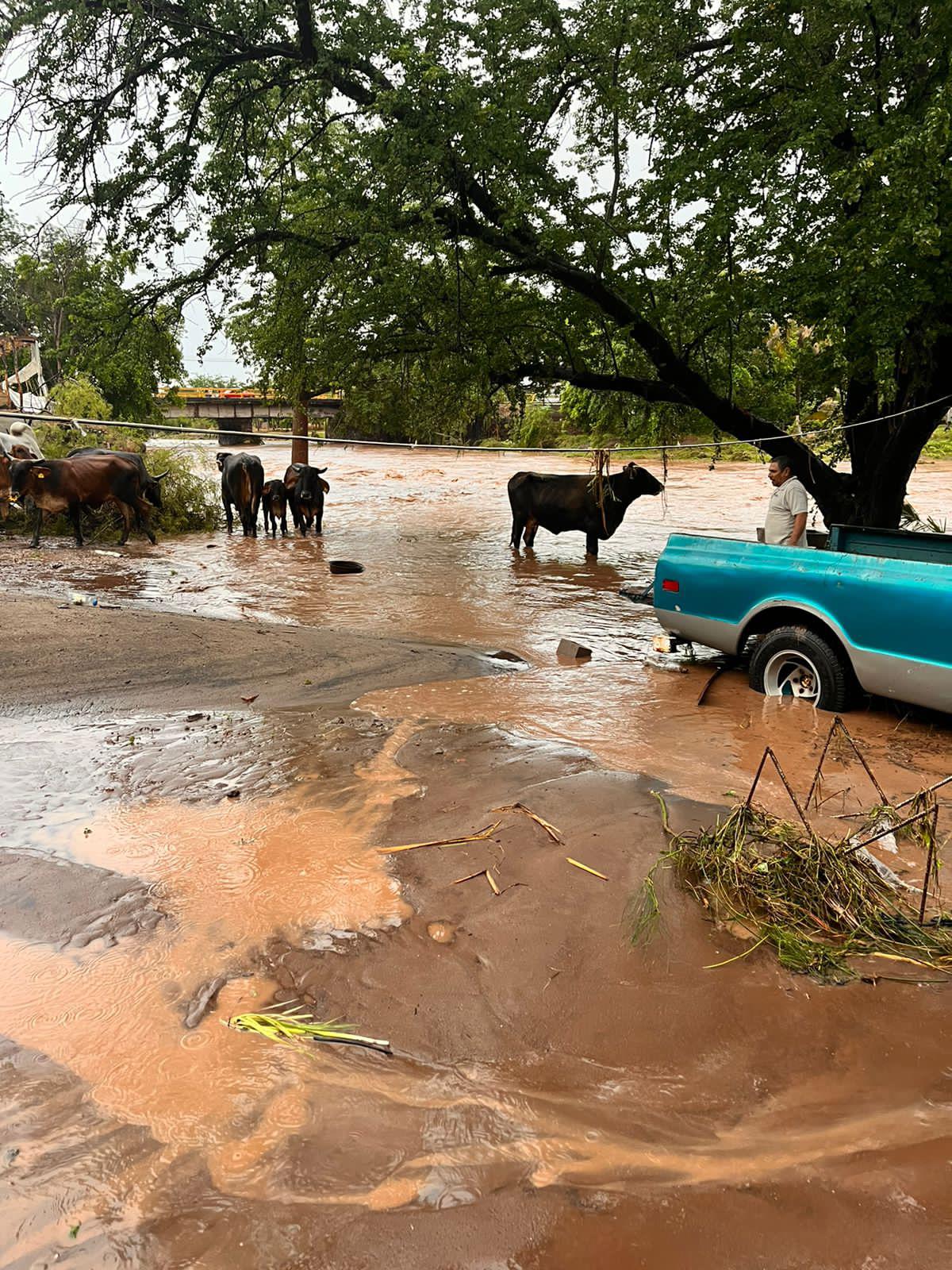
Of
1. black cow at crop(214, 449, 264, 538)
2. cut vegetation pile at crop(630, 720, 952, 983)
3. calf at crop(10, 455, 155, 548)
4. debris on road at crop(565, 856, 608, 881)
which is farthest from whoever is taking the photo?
black cow at crop(214, 449, 264, 538)

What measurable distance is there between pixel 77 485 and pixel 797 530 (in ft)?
40.9

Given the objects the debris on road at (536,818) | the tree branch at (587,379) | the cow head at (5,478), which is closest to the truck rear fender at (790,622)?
the debris on road at (536,818)

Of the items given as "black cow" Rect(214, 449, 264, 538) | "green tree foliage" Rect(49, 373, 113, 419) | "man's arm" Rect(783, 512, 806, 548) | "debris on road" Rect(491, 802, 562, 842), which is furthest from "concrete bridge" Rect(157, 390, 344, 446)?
"debris on road" Rect(491, 802, 562, 842)

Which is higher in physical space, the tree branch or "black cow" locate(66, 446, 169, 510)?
the tree branch

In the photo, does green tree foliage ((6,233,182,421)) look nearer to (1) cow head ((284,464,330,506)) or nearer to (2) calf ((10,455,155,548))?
(2) calf ((10,455,155,548))

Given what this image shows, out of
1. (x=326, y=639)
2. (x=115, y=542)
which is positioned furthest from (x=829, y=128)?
(x=115, y=542)

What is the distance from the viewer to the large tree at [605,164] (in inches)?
371

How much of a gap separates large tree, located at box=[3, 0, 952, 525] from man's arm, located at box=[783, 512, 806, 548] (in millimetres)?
2445

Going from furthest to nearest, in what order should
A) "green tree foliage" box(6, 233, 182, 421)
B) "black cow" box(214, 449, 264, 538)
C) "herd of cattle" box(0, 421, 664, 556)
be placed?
"black cow" box(214, 449, 264, 538) < "herd of cattle" box(0, 421, 664, 556) < "green tree foliage" box(6, 233, 182, 421)

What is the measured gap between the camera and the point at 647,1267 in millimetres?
2086

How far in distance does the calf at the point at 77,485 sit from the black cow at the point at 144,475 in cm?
22

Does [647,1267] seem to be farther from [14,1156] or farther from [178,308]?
[178,308]

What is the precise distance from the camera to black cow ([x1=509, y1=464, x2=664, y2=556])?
52.9ft

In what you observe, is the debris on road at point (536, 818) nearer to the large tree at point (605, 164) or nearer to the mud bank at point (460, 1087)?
the mud bank at point (460, 1087)
